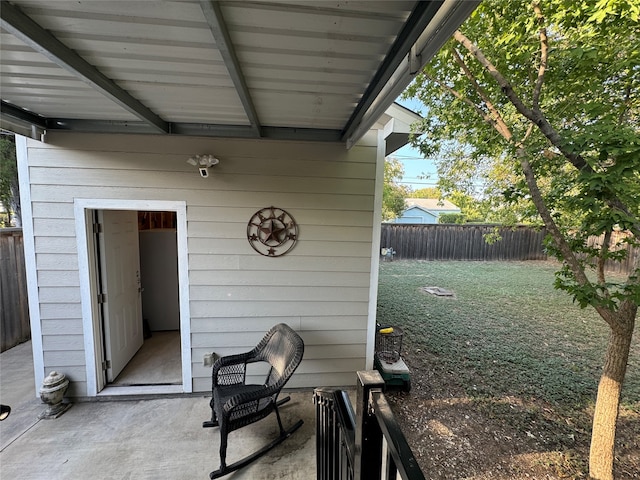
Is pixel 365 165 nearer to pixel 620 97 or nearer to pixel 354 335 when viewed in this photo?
pixel 354 335

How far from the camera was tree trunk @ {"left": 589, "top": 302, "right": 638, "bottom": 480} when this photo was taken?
2291mm

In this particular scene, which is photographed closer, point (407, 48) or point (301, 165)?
point (407, 48)

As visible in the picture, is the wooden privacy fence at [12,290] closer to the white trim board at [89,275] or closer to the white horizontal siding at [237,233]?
the white horizontal siding at [237,233]

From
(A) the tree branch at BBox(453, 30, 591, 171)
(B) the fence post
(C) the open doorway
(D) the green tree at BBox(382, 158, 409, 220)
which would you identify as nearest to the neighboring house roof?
(D) the green tree at BBox(382, 158, 409, 220)

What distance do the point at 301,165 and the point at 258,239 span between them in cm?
87

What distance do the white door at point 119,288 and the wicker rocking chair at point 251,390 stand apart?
1397 millimetres

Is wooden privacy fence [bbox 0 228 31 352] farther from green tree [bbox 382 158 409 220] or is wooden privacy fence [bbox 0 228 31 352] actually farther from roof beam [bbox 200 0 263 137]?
green tree [bbox 382 158 409 220]

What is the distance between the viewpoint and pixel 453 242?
39.7 feet

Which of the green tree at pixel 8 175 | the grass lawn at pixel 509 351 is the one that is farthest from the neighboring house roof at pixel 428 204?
the green tree at pixel 8 175

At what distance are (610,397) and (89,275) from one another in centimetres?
488

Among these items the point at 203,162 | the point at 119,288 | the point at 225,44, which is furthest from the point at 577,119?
the point at 119,288

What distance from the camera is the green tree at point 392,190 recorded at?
1398 centimetres

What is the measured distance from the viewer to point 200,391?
2957 mm

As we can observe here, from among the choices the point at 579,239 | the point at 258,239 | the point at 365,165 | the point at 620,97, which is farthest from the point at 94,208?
the point at 620,97
